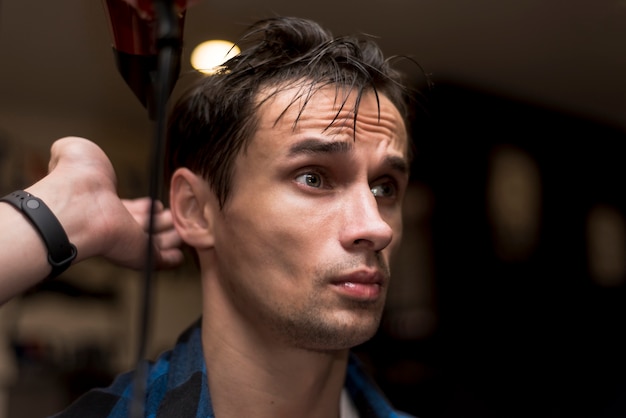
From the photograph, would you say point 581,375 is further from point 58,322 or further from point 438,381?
point 58,322

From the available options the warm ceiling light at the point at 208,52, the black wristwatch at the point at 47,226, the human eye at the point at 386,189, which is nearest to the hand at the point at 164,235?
the black wristwatch at the point at 47,226

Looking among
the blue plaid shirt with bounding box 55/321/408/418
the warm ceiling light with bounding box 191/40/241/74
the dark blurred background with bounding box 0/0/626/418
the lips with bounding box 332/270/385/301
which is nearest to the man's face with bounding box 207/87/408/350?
the lips with bounding box 332/270/385/301

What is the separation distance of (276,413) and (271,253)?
27cm

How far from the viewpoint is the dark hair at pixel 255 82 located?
1229 millimetres

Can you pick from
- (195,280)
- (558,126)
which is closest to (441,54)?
(558,126)

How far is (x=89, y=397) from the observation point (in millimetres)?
1208

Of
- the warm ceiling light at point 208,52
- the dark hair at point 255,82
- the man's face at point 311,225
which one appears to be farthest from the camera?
the warm ceiling light at point 208,52

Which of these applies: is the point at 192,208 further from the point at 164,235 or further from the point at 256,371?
the point at 256,371

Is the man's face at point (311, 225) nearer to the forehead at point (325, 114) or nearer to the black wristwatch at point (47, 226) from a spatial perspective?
the forehead at point (325, 114)

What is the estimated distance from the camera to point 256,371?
1.22 meters

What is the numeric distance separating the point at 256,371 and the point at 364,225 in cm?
31

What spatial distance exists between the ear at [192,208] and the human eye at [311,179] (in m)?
0.18

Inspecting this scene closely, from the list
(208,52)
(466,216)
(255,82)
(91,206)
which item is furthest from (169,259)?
(466,216)

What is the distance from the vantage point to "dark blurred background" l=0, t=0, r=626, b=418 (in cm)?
331
